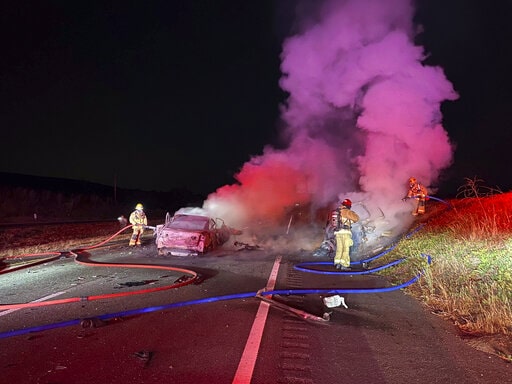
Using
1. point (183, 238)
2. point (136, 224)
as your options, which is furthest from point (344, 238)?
point (136, 224)

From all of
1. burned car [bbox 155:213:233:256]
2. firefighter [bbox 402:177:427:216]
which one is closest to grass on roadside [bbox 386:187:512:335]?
firefighter [bbox 402:177:427:216]

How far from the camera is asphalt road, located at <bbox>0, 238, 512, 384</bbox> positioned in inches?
152

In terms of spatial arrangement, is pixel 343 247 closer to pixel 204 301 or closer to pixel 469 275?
pixel 469 275

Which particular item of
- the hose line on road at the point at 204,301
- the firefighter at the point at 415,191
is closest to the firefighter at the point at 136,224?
the hose line on road at the point at 204,301

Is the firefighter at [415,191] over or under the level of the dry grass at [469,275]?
over

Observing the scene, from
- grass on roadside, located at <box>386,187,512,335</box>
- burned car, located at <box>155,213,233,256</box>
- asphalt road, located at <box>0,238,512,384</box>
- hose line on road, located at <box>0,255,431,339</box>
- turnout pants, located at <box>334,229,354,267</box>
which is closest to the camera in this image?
asphalt road, located at <box>0,238,512,384</box>

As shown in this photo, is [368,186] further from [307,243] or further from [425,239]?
[425,239]

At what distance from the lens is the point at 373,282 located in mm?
8758

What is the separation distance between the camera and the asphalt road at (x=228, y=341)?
386cm

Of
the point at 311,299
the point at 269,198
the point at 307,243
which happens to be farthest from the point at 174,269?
the point at 269,198

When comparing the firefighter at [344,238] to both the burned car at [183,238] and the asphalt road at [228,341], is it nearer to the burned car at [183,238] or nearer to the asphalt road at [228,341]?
the asphalt road at [228,341]

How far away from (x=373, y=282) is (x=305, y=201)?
1757 centimetres

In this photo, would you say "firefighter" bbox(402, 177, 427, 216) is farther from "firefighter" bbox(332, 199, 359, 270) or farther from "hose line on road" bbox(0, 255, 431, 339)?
"hose line on road" bbox(0, 255, 431, 339)

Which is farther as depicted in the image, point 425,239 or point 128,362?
point 425,239
